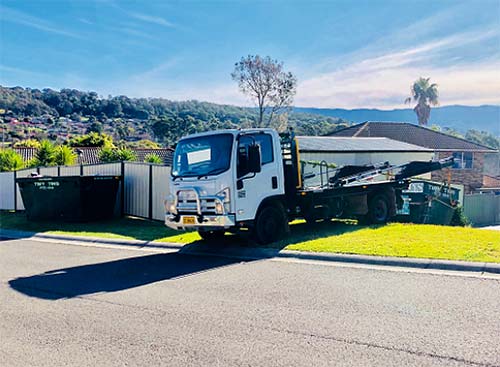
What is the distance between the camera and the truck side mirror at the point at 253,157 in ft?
33.6

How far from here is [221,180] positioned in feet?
32.7

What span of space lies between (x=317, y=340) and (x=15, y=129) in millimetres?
70655

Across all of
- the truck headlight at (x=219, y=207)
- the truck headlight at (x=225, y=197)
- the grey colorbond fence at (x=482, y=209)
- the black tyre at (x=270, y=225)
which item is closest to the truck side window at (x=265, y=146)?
the black tyre at (x=270, y=225)

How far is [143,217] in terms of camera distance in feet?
55.7

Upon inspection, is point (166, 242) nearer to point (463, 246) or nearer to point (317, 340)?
point (463, 246)

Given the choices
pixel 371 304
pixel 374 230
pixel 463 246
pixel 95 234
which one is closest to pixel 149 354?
pixel 371 304

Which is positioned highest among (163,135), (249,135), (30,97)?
(30,97)

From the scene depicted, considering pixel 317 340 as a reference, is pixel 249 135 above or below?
above

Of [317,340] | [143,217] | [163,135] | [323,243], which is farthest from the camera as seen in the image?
[163,135]

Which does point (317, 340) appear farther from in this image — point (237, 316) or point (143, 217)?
point (143, 217)

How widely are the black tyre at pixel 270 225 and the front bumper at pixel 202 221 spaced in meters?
0.84

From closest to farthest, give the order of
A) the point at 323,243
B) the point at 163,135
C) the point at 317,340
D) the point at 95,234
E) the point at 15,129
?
the point at 317,340 < the point at 323,243 < the point at 95,234 < the point at 15,129 < the point at 163,135

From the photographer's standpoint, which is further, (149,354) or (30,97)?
(30,97)

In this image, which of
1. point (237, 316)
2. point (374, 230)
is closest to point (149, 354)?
point (237, 316)
